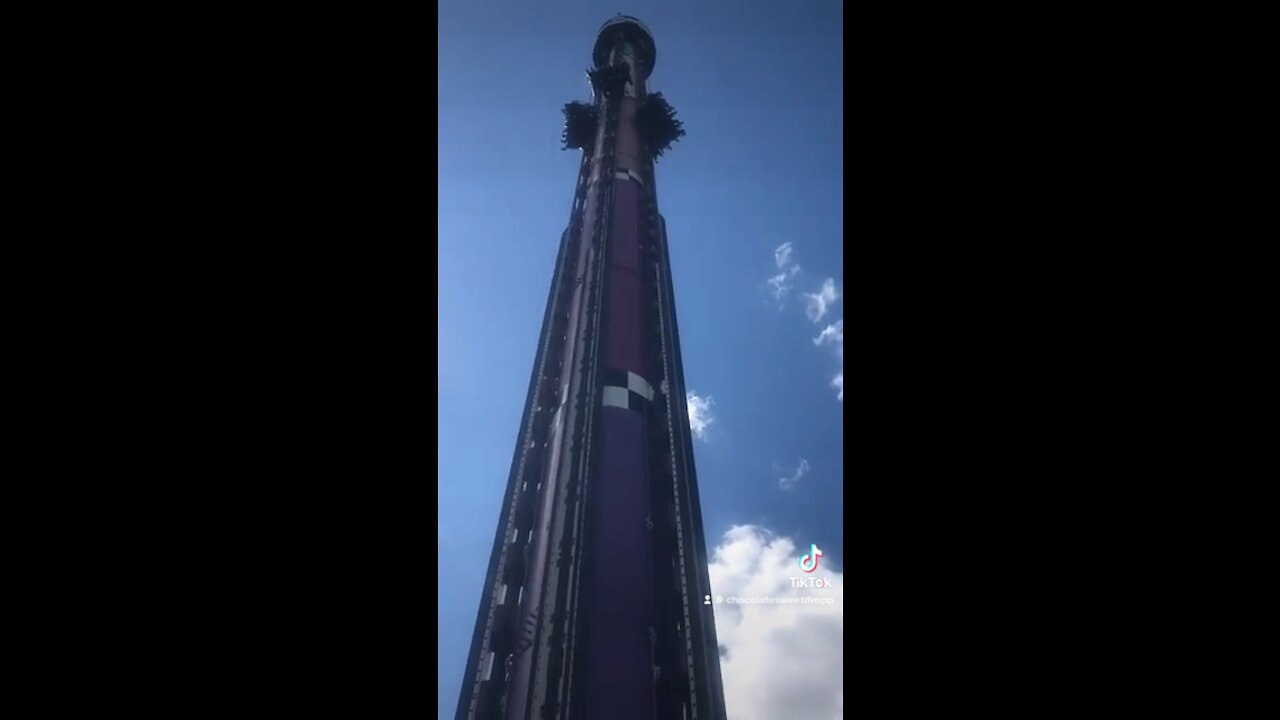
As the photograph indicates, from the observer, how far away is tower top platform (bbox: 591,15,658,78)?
1716cm

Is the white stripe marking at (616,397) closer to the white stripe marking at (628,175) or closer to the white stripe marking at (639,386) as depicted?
the white stripe marking at (639,386)

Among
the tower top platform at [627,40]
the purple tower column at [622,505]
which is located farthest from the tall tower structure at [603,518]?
the tower top platform at [627,40]

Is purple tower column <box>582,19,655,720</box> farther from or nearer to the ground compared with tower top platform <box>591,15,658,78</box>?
nearer to the ground

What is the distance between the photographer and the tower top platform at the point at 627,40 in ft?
56.3

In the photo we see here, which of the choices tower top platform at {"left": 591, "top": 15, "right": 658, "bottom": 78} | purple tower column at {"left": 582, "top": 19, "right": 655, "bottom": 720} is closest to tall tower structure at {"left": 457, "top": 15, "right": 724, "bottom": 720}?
purple tower column at {"left": 582, "top": 19, "right": 655, "bottom": 720}

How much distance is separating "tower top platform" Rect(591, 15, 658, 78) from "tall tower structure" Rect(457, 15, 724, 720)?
427 centimetres

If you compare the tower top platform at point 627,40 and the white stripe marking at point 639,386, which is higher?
the tower top platform at point 627,40

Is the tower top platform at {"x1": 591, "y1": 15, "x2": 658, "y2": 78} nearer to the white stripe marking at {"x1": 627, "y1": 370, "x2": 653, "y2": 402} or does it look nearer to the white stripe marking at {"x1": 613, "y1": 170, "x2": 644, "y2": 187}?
the white stripe marking at {"x1": 613, "y1": 170, "x2": 644, "y2": 187}

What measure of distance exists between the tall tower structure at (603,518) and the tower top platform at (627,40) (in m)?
4.27
